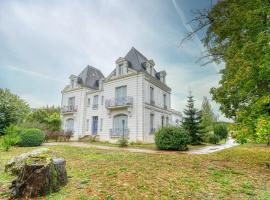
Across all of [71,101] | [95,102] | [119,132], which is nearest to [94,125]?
[95,102]

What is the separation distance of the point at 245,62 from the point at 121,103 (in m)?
13.7

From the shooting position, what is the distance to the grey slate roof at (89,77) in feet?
79.9

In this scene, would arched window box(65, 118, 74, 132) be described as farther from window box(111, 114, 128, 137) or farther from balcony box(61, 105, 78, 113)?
window box(111, 114, 128, 137)

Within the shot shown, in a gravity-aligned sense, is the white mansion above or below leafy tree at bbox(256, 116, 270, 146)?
above

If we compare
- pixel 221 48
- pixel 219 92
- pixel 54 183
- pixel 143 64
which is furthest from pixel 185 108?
pixel 54 183

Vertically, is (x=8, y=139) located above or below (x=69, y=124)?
below

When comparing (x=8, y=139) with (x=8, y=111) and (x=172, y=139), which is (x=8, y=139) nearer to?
(x=172, y=139)

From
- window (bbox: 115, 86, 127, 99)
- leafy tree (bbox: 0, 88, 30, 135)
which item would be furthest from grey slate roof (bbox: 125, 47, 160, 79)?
leafy tree (bbox: 0, 88, 30, 135)

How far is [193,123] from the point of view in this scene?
18.2 m

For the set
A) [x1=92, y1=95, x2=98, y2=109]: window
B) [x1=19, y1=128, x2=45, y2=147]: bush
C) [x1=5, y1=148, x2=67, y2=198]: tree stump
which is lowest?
[x1=5, y1=148, x2=67, y2=198]: tree stump

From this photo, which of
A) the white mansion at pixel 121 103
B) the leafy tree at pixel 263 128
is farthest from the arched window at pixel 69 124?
the leafy tree at pixel 263 128

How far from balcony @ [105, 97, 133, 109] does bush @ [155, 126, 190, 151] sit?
6633mm

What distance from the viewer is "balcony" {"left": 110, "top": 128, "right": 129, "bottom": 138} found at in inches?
700

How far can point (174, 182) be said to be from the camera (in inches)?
159
